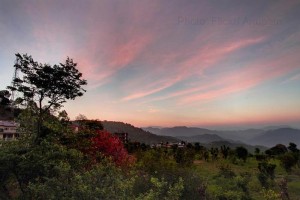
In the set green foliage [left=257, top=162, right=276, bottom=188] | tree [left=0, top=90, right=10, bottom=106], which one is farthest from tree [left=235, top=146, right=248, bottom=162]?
tree [left=0, top=90, right=10, bottom=106]

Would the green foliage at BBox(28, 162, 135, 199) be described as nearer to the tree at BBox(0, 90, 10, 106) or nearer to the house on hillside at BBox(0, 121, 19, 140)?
the house on hillside at BBox(0, 121, 19, 140)

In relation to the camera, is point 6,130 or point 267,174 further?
point 6,130

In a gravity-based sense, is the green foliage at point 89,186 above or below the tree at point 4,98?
below

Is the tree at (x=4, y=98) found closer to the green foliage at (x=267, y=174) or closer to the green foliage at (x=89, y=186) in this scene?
the green foliage at (x=267, y=174)

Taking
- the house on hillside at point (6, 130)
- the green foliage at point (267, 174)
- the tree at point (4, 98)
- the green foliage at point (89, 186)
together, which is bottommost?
the green foliage at point (267, 174)

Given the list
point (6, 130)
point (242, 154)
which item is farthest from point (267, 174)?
point (6, 130)

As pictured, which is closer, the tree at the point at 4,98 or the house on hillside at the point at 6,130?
the house on hillside at the point at 6,130

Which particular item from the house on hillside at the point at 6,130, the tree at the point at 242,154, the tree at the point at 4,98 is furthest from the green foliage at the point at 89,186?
the tree at the point at 4,98

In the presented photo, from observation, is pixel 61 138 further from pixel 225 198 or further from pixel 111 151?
pixel 225 198

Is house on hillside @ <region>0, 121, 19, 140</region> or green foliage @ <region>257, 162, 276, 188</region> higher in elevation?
house on hillside @ <region>0, 121, 19, 140</region>

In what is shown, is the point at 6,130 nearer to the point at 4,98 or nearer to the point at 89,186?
the point at 4,98

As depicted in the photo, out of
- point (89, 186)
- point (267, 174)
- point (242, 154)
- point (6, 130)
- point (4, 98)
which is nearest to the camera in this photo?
point (89, 186)

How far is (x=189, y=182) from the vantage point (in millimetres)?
22688

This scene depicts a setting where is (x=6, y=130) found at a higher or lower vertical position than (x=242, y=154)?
higher
